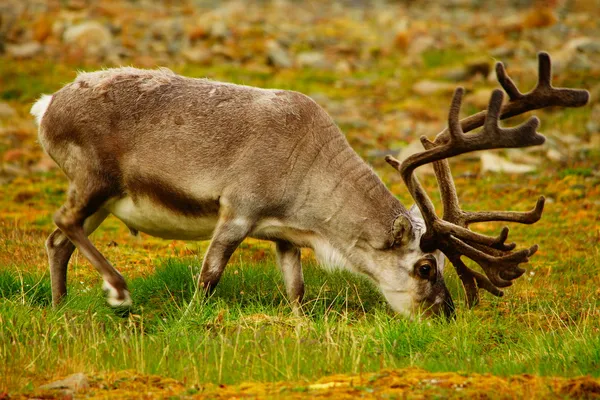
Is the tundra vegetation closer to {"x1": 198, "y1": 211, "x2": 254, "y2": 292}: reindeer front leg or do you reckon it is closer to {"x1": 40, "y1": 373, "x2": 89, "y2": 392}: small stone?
{"x1": 40, "y1": 373, "x2": 89, "y2": 392}: small stone

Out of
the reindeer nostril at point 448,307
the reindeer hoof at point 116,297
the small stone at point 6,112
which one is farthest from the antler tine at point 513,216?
the small stone at point 6,112

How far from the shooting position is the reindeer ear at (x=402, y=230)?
9.00 m

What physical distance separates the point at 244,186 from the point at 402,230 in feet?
5.23

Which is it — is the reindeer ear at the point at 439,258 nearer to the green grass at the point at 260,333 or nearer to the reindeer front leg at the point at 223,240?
the green grass at the point at 260,333

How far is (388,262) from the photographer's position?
30.1ft

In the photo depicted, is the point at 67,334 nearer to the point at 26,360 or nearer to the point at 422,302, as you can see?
the point at 26,360

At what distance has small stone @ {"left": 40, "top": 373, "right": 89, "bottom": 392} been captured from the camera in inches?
239

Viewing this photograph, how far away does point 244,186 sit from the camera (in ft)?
28.7

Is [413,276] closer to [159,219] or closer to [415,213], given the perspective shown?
[415,213]

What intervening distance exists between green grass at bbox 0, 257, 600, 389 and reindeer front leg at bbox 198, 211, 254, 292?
319mm

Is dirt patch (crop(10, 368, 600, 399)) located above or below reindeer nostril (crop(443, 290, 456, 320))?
above

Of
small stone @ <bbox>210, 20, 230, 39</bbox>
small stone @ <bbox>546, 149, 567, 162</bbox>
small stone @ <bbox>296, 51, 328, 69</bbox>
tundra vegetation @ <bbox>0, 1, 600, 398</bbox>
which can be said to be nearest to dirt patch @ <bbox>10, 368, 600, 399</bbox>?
tundra vegetation @ <bbox>0, 1, 600, 398</bbox>

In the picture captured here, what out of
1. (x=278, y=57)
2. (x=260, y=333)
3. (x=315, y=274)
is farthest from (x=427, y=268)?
(x=278, y=57)

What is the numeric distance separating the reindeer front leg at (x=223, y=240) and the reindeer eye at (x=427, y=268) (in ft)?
5.54
